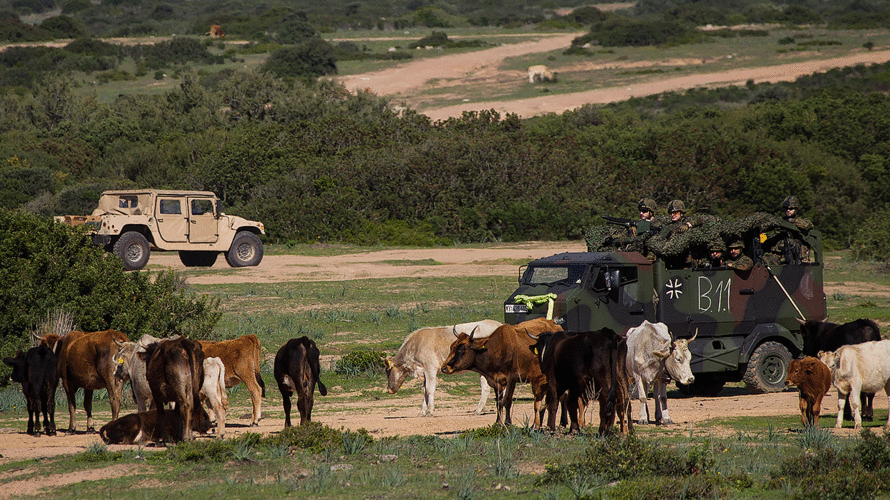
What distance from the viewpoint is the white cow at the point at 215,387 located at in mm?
11406

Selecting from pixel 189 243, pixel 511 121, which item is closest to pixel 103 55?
pixel 511 121

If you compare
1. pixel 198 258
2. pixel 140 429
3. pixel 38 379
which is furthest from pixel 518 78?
pixel 140 429

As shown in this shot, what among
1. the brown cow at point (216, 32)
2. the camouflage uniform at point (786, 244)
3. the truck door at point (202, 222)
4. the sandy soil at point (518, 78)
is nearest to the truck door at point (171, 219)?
the truck door at point (202, 222)

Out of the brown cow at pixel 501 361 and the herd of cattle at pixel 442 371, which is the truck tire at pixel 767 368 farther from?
the brown cow at pixel 501 361

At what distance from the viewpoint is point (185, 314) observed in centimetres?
1895

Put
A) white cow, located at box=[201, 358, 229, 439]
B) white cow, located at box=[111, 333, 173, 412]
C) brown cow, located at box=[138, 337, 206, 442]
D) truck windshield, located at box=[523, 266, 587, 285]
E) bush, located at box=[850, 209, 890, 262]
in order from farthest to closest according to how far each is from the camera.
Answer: bush, located at box=[850, 209, 890, 262] → truck windshield, located at box=[523, 266, 587, 285] → white cow, located at box=[111, 333, 173, 412] → white cow, located at box=[201, 358, 229, 439] → brown cow, located at box=[138, 337, 206, 442]

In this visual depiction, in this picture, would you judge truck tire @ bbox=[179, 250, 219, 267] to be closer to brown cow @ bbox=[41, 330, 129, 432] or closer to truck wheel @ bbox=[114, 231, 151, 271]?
truck wheel @ bbox=[114, 231, 151, 271]

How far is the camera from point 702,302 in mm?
15727

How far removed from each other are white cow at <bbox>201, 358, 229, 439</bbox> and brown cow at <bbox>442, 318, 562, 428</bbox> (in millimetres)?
2526

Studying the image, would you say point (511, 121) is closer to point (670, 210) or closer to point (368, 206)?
point (368, 206)

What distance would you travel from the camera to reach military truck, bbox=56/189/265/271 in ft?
104

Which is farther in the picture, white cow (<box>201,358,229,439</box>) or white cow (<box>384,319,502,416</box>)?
white cow (<box>384,319,502,416</box>)

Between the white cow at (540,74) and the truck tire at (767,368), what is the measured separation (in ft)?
232

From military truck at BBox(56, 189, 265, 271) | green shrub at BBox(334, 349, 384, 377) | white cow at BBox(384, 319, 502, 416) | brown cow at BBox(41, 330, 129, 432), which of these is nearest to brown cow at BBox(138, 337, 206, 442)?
brown cow at BBox(41, 330, 129, 432)
